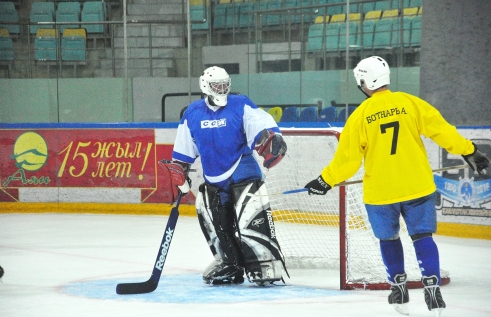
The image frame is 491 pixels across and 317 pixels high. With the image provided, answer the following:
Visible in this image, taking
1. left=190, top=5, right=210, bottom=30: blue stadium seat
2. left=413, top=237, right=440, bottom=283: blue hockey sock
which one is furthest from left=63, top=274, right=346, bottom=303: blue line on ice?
left=190, top=5, right=210, bottom=30: blue stadium seat

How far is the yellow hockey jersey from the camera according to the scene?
3953 millimetres

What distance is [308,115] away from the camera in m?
8.64

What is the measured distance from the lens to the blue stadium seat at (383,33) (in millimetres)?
8203

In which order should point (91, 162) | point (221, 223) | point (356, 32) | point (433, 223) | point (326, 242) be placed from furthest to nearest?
1. point (91, 162)
2. point (356, 32)
3. point (326, 242)
4. point (221, 223)
5. point (433, 223)

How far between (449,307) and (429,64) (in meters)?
3.64

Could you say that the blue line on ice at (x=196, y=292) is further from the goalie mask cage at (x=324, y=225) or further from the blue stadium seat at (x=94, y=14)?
the blue stadium seat at (x=94, y=14)

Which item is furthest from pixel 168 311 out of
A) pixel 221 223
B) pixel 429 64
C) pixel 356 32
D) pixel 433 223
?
pixel 356 32

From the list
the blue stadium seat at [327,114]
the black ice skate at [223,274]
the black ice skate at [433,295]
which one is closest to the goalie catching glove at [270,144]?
the black ice skate at [223,274]

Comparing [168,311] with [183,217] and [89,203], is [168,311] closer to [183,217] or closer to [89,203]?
[183,217]

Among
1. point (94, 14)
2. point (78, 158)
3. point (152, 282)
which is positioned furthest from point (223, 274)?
point (94, 14)

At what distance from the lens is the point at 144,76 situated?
31.4 ft

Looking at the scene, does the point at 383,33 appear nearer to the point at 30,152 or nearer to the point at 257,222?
the point at 257,222

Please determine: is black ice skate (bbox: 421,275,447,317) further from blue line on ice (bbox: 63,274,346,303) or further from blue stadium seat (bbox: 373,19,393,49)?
blue stadium seat (bbox: 373,19,393,49)

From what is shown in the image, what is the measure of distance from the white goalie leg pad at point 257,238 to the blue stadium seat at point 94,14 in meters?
5.13
